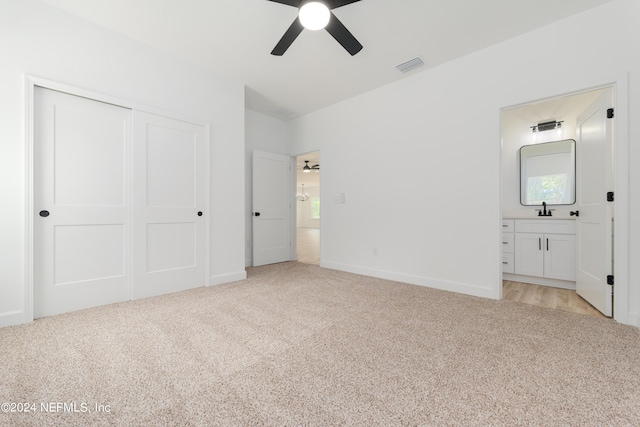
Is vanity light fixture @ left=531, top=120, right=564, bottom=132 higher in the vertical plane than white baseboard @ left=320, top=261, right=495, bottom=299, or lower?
higher

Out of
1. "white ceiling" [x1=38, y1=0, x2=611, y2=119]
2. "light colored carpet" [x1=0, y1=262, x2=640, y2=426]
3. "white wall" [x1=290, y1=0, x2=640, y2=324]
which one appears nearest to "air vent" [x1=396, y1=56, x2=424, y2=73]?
"white ceiling" [x1=38, y1=0, x2=611, y2=119]

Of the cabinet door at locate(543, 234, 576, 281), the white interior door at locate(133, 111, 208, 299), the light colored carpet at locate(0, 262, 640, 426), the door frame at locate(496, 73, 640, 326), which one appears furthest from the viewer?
the cabinet door at locate(543, 234, 576, 281)

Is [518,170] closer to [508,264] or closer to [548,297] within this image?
[508,264]

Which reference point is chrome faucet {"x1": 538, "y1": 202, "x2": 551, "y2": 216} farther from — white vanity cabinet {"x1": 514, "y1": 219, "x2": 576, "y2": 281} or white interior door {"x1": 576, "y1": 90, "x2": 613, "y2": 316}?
white interior door {"x1": 576, "y1": 90, "x2": 613, "y2": 316}

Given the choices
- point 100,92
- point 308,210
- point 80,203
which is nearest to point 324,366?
point 80,203

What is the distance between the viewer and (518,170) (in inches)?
165

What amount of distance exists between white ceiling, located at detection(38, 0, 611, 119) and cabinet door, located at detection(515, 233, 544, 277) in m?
2.32

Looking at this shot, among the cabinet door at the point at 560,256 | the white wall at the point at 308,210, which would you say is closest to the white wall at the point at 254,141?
the cabinet door at the point at 560,256

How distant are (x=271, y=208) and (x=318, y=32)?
2960 mm

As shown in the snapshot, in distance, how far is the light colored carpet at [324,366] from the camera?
3.92ft

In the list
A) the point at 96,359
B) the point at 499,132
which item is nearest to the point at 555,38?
the point at 499,132

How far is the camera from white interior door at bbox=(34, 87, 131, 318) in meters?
2.31

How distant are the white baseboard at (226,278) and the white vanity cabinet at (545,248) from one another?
3.80 metres

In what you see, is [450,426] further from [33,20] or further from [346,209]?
[33,20]
